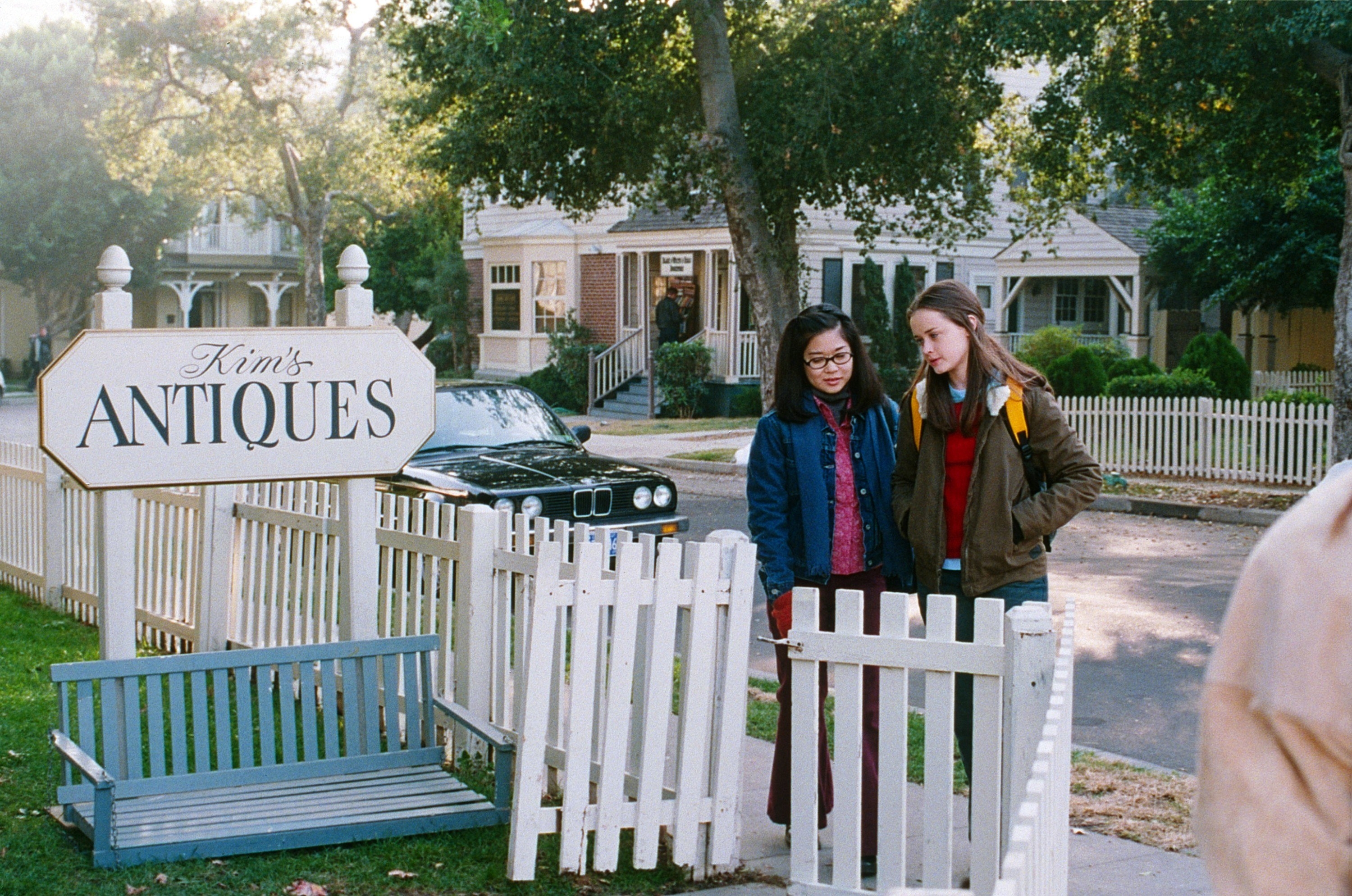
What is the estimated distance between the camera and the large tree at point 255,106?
37.6 m

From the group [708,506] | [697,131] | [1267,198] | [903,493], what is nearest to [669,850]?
[903,493]

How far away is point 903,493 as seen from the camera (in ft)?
15.3

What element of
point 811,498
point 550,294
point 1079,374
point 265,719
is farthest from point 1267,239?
point 265,719

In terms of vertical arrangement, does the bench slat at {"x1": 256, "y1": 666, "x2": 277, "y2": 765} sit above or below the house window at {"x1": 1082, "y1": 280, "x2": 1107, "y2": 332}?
below

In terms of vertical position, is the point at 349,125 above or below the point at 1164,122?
above

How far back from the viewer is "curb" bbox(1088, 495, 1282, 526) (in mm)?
14938

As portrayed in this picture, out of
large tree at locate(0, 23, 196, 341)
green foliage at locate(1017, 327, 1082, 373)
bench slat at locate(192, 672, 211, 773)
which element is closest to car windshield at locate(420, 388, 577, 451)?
bench slat at locate(192, 672, 211, 773)

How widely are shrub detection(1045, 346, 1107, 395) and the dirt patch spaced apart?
1519 centimetres

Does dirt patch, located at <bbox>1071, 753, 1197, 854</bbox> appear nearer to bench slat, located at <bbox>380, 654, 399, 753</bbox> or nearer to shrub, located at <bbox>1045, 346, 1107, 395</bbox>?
bench slat, located at <bbox>380, 654, 399, 753</bbox>

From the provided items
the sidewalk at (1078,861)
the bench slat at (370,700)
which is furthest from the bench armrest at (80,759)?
the sidewalk at (1078,861)

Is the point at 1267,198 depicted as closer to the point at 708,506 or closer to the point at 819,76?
the point at 819,76

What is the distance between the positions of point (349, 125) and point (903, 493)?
38040mm

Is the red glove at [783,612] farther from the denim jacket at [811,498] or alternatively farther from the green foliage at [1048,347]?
the green foliage at [1048,347]

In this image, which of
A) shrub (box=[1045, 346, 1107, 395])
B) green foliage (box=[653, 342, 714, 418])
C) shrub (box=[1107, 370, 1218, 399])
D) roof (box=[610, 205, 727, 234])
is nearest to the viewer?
shrub (box=[1107, 370, 1218, 399])
